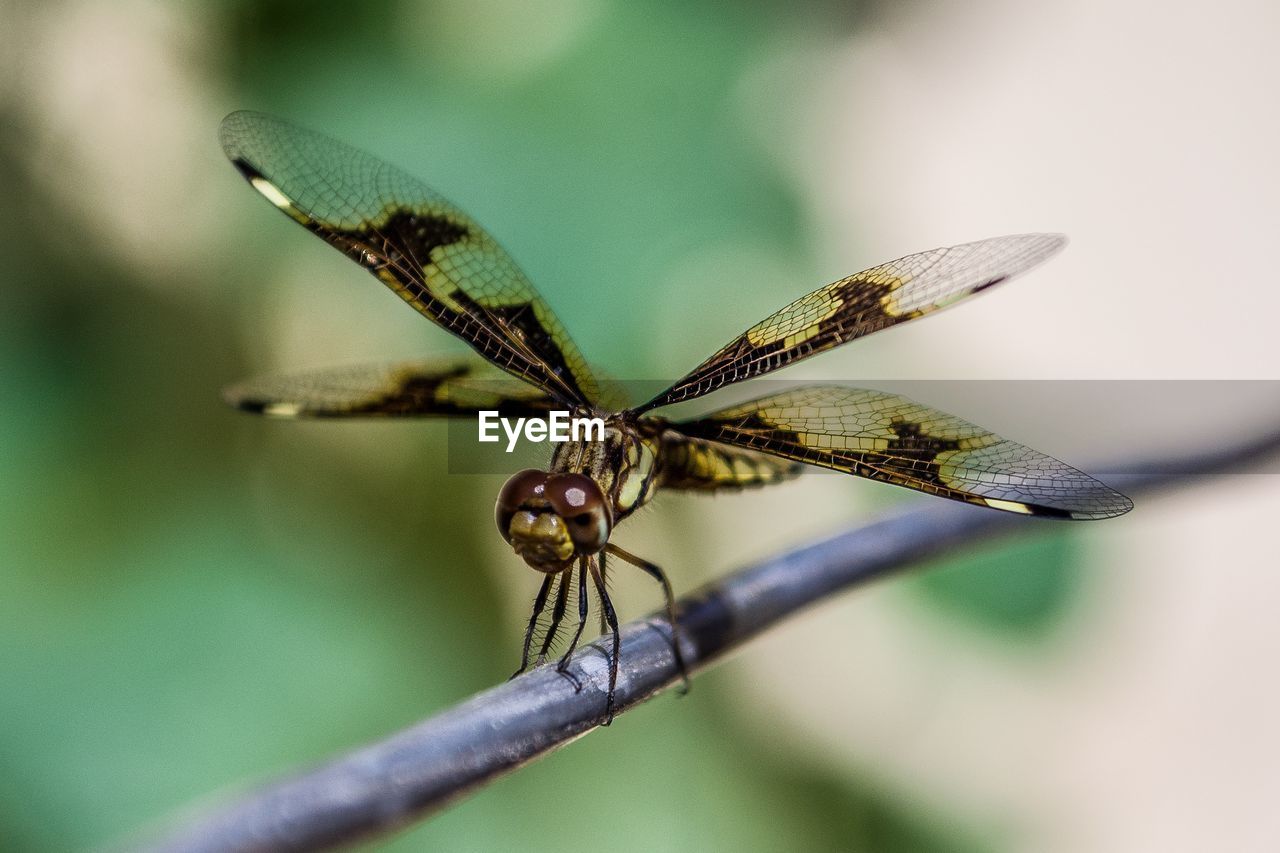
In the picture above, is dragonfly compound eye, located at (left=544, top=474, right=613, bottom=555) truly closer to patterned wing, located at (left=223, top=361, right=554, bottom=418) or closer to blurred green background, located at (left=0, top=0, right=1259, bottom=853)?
patterned wing, located at (left=223, top=361, right=554, bottom=418)

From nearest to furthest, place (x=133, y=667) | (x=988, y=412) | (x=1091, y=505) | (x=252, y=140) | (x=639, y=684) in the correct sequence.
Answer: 1. (x=639, y=684)
2. (x=1091, y=505)
3. (x=252, y=140)
4. (x=133, y=667)
5. (x=988, y=412)

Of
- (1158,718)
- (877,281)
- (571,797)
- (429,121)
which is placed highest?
(429,121)

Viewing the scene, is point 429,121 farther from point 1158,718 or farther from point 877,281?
point 1158,718

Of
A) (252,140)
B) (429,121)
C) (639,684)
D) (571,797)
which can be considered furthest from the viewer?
(429,121)

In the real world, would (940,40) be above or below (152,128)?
above

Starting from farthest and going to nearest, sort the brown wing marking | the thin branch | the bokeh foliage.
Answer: the bokeh foliage → the brown wing marking → the thin branch

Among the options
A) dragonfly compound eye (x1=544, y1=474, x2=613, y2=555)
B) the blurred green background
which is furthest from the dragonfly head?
the blurred green background

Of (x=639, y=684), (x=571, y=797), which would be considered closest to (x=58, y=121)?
(x=571, y=797)
